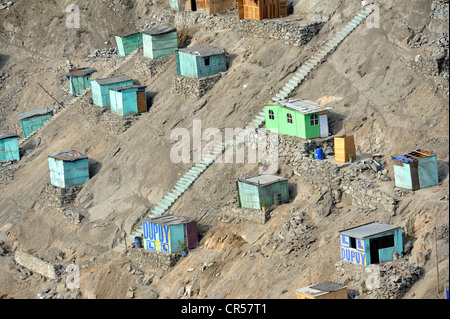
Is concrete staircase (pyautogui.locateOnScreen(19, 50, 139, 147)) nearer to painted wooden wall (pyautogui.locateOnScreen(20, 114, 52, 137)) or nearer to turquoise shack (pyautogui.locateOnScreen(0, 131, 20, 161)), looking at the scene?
turquoise shack (pyautogui.locateOnScreen(0, 131, 20, 161))

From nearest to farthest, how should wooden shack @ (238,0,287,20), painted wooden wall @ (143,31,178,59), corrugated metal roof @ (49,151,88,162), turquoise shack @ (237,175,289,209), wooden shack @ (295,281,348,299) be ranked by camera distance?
wooden shack @ (295,281,348,299)
turquoise shack @ (237,175,289,209)
corrugated metal roof @ (49,151,88,162)
wooden shack @ (238,0,287,20)
painted wooden wall @ (143,31,178,59)

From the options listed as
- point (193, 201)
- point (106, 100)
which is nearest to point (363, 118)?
point (193, 201)

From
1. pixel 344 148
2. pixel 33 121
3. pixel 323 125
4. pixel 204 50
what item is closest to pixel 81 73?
pixel 33 121

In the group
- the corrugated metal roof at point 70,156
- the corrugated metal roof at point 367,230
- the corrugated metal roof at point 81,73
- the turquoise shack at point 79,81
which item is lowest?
the corrugated metal roof at point 70,156

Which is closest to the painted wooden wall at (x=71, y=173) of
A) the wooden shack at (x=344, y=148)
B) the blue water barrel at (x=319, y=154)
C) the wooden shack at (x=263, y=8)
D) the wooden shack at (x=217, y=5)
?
the wooden shack at (x=263, y=8)

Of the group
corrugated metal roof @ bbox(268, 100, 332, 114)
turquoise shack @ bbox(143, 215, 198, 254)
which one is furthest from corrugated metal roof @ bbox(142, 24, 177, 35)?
turquoise shack @ bbox(143, 215, 198, 254)

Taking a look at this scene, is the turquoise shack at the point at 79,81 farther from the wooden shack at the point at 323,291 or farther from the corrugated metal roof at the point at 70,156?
the wooden shack at the point at 323,291
